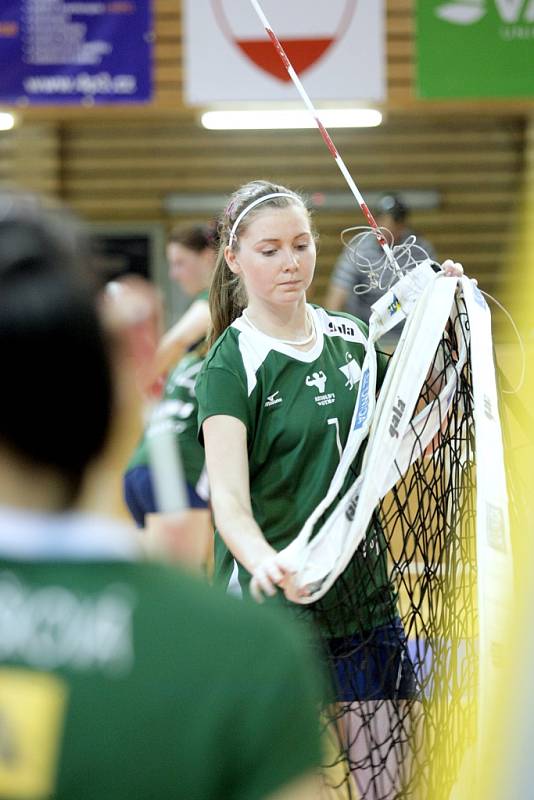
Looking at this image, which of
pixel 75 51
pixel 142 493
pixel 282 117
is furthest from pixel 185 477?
pixel 282 117

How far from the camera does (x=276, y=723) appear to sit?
0.92 m

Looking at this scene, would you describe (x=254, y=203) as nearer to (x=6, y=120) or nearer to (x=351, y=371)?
(x=351, y=371)

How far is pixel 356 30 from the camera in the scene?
7.44 m

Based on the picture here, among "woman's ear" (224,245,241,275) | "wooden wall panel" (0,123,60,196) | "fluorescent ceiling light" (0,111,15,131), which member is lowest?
"woman's ear" (224,245,241,275)

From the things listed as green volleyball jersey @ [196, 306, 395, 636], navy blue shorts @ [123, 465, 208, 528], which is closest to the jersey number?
A: green volleyball jersey @ [196, 306, 395, 636]

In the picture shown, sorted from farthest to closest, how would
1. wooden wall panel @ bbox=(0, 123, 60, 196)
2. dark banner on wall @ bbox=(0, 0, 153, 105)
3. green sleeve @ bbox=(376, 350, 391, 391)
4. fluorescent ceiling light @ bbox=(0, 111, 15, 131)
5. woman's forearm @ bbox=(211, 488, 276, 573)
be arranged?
wooden wall panel @ bbox=(0, 123, 60, 196) → fluorescent ceiling light @ bbox=(0, 111, 15, 131) → dark banner on wall @ bbox=(0, 0, 153, 105) → green sleeve @ bbox=(376, 350, 391, 391) → woman's forearm @ bbox=(211, 488, 276, 573)

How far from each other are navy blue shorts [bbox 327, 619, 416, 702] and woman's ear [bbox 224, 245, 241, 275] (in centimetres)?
90

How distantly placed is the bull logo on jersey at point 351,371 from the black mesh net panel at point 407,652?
166mm

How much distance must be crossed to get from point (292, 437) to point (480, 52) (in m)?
5.34

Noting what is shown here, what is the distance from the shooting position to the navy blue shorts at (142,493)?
16.0 ft

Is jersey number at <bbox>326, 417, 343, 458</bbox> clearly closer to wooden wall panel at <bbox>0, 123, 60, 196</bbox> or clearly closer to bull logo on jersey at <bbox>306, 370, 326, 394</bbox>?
bull logo on jersey at <bbox>306, 370, 326, 394</bbox>

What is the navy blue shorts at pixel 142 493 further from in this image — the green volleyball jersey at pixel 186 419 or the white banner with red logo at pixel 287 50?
the white banner with red logo at pixel 287 50

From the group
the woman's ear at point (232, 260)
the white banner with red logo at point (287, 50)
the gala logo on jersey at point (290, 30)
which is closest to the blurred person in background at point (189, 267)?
the white banner with red logo at point (287, 50)

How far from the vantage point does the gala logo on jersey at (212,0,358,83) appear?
7.36m
